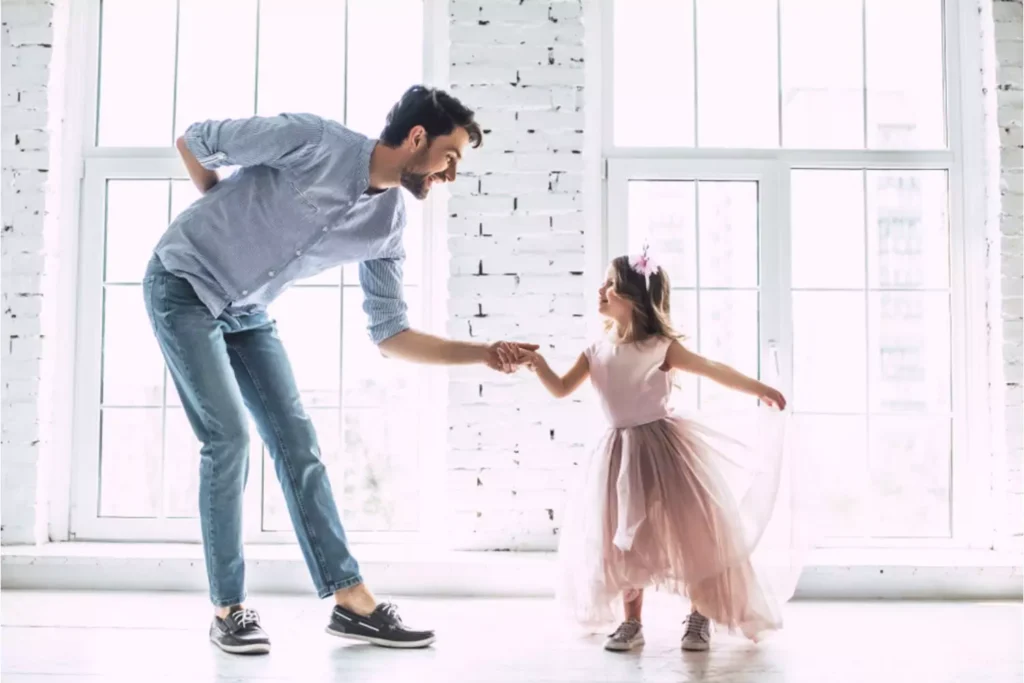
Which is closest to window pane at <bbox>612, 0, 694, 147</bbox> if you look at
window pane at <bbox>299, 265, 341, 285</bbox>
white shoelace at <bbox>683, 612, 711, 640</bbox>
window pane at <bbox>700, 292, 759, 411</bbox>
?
window pane at <bbox>700, 292, 759, 411</bbox>

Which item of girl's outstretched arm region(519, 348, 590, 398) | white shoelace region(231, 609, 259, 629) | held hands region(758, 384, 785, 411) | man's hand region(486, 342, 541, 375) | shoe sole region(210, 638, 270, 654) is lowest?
shoe sole region(210, 638, 270, 654)

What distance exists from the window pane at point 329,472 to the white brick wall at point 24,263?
0.82 metres

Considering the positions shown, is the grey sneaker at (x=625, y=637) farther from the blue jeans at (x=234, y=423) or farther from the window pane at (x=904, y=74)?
the window pane at (x=904, y=74)

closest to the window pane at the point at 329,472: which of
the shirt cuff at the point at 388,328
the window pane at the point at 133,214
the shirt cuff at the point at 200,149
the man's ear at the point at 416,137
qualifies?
the window pane at the point at 133,214

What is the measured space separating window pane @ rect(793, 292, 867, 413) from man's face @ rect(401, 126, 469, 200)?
1758 millimetres

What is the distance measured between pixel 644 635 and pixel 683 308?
4.36ft

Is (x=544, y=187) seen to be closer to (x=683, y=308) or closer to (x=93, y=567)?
(x=683, y=308)

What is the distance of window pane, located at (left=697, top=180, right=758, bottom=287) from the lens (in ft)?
11.0

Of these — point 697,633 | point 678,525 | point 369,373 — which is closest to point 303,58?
point 369,373

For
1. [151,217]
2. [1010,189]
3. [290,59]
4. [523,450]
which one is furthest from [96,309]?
[1010,189]

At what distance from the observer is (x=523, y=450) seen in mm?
3170

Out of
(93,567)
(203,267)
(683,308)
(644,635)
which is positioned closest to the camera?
(203,267)

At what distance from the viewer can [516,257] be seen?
10.5 ft

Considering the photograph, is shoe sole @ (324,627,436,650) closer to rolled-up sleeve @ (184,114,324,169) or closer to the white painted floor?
the white painted floor
